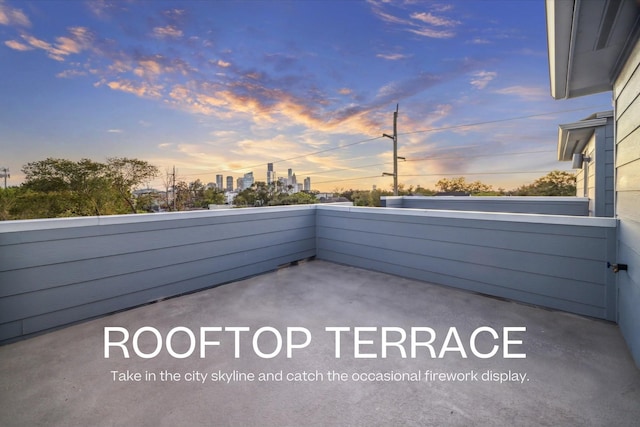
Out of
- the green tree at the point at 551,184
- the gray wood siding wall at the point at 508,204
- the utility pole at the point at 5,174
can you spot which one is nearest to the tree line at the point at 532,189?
the green tree at the point at 551,184

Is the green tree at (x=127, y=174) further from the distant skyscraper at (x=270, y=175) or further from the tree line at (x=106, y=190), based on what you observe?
the distant skyscraper at (x=270, y=175)

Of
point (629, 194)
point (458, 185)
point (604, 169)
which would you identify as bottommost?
point (629, 194)

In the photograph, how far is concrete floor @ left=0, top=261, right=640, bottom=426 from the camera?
48.4 inches

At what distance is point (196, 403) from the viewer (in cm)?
131

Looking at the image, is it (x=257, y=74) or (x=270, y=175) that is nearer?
(x=257, y=74)

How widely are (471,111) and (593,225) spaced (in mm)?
10353

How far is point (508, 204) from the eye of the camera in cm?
530

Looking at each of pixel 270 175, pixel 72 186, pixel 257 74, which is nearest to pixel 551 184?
pixel 257 74

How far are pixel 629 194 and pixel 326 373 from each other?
2.15 meters

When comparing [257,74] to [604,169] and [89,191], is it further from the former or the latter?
[89,191]

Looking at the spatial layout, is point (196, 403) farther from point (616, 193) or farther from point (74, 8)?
point (74, 8)

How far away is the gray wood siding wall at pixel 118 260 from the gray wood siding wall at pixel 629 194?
3.12 meters

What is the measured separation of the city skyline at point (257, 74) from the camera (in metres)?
6.30

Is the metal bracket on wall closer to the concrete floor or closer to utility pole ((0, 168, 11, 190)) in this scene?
the concrete floor
